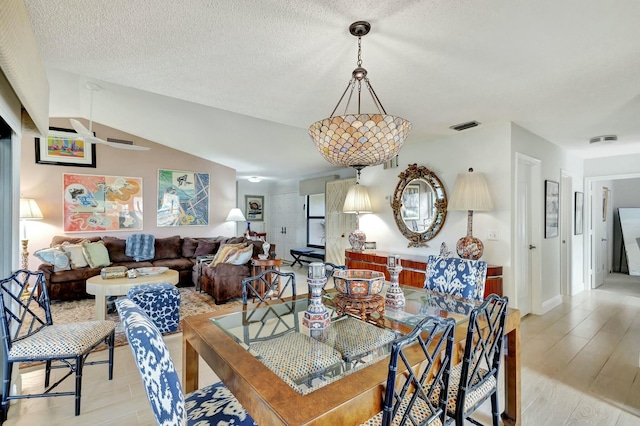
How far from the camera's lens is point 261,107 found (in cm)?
302

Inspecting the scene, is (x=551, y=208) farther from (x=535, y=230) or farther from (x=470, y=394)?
(x=470, y=394)

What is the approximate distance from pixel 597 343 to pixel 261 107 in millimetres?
4078

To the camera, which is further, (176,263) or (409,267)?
(176,263)

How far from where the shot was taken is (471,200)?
3.33 m

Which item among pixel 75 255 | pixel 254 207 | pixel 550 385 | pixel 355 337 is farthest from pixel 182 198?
pixel 550 385

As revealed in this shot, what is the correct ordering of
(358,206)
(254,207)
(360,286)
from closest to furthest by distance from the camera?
(360,286), (358,206), (254,207)

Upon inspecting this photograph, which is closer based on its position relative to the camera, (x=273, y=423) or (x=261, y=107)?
(x=273, y=423)

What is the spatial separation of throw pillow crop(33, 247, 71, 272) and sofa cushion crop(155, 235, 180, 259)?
4.48ft

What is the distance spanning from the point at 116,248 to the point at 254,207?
4.42 meters

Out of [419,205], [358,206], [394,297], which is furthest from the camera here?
[358,206]

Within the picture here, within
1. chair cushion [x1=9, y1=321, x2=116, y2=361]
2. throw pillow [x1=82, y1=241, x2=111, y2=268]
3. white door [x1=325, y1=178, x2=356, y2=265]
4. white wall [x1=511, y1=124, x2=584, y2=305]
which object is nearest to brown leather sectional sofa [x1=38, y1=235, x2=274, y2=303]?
throw pillow [x1=82, y1=241, x2=111, y2=268]

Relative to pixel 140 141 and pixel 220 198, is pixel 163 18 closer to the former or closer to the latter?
pixel 140 141

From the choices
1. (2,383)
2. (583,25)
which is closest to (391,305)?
(583,25)

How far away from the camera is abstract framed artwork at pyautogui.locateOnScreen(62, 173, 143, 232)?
5.26 m
